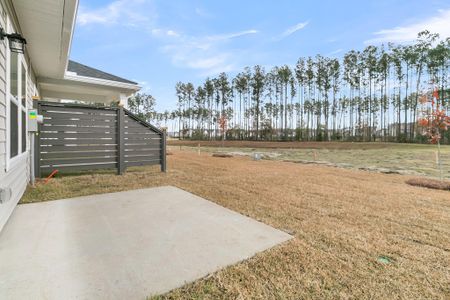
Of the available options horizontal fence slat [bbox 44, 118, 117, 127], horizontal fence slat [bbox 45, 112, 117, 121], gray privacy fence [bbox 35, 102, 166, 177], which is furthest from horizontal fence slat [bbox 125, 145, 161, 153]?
horizontal fence slat [bbox 45, 112, 117, 121]

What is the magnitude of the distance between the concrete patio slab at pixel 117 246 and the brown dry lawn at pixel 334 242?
0.67ft

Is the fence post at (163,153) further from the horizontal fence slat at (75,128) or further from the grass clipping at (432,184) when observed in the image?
the grass clipping at (432,184)

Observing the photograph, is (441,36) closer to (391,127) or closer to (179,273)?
(391,127)

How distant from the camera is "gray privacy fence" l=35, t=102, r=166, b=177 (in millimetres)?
4953

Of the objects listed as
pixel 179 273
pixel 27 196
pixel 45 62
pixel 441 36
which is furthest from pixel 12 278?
pixel 441 36

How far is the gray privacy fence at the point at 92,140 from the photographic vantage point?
4953mm

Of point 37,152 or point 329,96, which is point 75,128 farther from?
point 329,96

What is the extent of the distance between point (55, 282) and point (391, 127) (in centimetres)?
3966

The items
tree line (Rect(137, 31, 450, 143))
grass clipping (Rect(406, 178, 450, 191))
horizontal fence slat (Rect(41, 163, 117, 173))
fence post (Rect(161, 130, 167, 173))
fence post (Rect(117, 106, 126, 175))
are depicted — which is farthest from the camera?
tree line (Rect(137, 31, 450, 143))

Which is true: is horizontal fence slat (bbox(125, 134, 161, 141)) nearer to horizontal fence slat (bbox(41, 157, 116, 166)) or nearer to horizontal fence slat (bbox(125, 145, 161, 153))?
horizontal fence slat (bbox(125, 145, 161, 153))

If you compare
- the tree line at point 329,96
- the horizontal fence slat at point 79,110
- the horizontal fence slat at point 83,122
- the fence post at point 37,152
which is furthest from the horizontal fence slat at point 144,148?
the tree line at point 329,96

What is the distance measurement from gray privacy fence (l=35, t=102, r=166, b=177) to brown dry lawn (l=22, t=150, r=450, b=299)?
610 millimetres

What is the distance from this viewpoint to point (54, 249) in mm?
2029

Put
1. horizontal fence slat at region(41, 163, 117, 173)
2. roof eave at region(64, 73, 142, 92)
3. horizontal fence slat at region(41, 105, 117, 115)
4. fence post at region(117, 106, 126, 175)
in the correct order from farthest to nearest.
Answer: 1. roof eave at region(64, 73, 142, 92)
2. fence post at region(117, 106, 126, 175)
3. horizontal fence slat at region(41, 105, 117, 115)
4. horizontal fence slat at region(41, 163, 117, 173)
